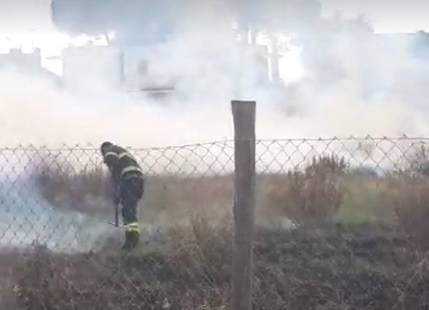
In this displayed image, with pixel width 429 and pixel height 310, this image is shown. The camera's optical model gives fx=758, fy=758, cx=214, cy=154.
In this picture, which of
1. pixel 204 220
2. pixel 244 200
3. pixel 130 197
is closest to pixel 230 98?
pixel 130 197

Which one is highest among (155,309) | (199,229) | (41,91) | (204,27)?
(204,27)

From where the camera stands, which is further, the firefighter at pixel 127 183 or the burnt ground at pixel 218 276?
the firefighter at pixel 127 183

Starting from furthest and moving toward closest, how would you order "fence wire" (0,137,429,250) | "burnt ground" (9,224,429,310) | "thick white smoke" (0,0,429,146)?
1. "thick white smoke" (0,0,429,146)
2. "fence wire" (0,137,429,250)
3. "burnt ground" (9,224,429,310)

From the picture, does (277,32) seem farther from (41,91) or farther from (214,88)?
(41,91)

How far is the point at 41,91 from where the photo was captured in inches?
507

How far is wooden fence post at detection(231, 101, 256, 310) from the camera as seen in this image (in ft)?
10.3

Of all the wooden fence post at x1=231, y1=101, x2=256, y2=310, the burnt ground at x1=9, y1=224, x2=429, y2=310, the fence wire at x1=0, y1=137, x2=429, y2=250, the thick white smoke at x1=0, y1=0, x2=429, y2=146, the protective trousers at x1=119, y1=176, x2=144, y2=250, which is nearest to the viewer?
the wooden fence post at x1=231, y1=101, x2=256, y2=310

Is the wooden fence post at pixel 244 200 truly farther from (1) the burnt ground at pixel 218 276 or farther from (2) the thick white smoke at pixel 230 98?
(2) the thick white smoke at pixel 230 98

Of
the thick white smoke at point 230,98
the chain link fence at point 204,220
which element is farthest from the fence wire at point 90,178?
the thick white smoke at point 230,98

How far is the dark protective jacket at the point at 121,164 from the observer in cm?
597

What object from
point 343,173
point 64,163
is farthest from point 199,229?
point 64,163

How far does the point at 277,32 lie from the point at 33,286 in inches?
499

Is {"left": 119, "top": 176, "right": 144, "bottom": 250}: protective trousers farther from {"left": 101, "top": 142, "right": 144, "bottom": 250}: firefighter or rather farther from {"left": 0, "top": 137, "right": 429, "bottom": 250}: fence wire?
{"left": 0, "top": 137, "right": 429, "bottom": 250}: fence wire

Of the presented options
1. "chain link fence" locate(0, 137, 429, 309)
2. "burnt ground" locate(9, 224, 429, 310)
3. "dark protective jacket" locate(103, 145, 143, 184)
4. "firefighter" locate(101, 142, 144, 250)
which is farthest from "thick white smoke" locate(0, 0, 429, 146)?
"burnt ground" locate(9, 224, 429, 310)
